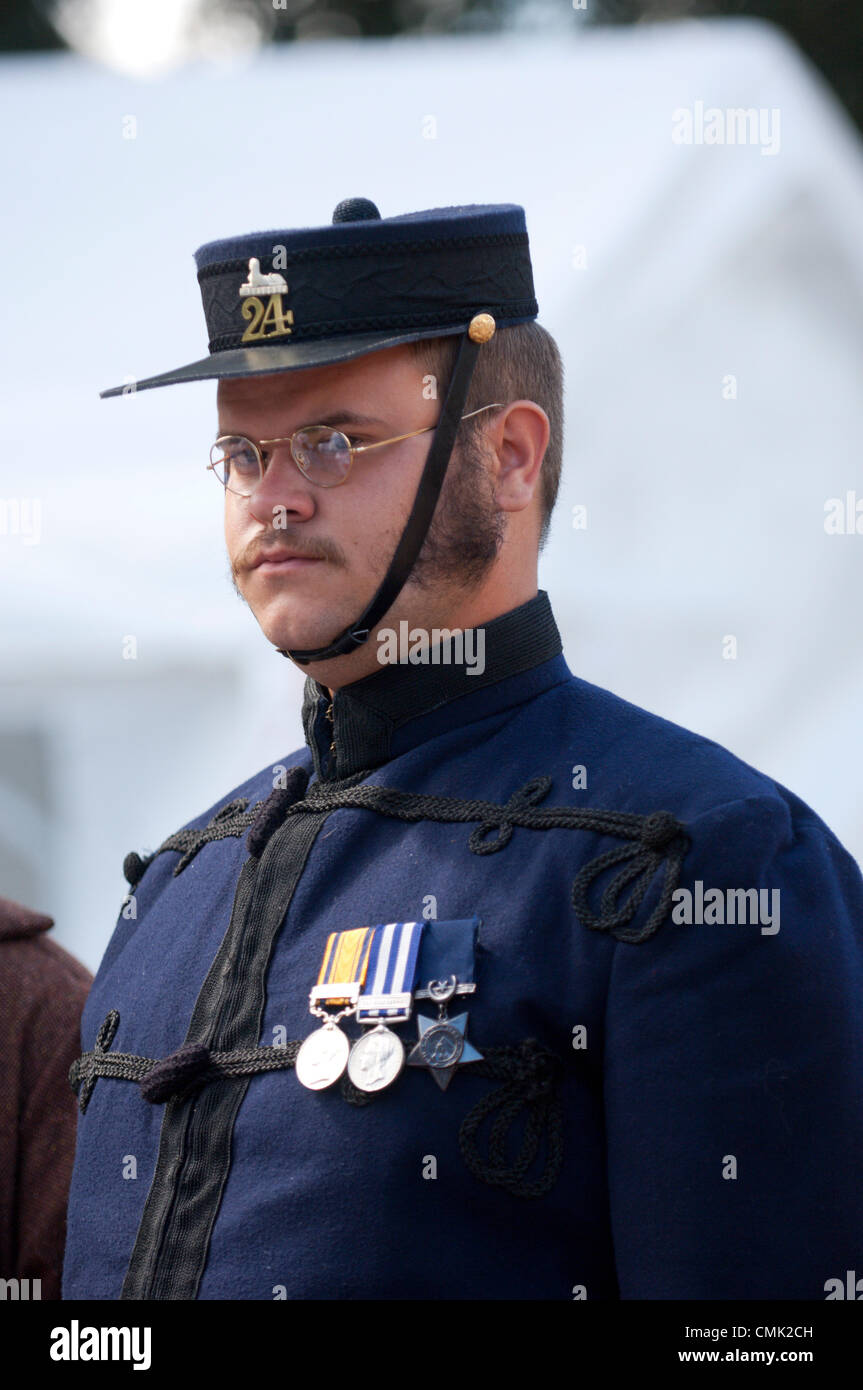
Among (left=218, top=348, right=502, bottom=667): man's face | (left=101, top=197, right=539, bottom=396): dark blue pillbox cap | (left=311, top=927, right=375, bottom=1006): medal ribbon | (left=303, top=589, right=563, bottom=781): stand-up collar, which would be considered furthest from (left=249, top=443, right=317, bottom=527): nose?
(left=311, top=927, right=375, bottom=1006): medal ribbon

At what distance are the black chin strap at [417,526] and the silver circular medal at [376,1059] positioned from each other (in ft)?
1.40

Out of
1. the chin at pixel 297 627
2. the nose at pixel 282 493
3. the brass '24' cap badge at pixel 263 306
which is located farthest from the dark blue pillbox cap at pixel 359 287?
the chin at pixel 297 627

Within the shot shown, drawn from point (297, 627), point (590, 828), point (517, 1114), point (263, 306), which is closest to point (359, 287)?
point (263, 306)

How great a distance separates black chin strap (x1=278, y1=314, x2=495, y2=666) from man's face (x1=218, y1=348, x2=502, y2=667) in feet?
0.03

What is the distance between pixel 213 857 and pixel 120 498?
2.11 metres

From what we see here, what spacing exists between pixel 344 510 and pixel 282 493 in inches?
2.8

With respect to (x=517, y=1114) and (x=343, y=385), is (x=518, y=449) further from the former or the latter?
(x=517, y=1114)

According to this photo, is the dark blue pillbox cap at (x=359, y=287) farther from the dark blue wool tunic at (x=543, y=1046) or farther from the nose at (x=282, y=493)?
the dark blue wool tunic at (x=543, y=1046)

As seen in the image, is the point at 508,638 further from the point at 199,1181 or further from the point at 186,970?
the point at 199,1181

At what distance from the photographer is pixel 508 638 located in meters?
1.90

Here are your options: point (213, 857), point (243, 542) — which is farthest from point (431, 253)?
point (213, 857)

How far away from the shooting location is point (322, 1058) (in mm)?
1696

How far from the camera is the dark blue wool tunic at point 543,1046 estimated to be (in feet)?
5.07
